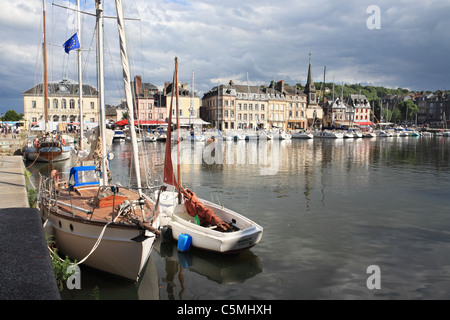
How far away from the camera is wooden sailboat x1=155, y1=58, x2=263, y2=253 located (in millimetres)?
12180

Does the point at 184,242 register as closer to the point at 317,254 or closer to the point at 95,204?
the point at 95,204

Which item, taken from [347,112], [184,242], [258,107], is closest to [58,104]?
[258,107]

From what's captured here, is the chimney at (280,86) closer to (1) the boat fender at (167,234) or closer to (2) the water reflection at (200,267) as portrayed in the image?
(1) the boat fender at (167,234)

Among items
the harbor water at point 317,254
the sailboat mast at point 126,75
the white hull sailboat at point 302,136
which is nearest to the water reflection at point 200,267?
the harbor water at point 317,254

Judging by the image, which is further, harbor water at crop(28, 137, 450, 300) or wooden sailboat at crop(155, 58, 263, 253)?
wooden sailboat at crop(155, 58, 263, 253)

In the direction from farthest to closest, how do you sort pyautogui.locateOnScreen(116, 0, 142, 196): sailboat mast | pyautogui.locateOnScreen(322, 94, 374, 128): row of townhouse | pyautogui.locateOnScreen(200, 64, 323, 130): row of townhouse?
pyautogui.locateOnScreen(322, 94, 374, 128): row of townhouse < pyautogui.locateOnScreen(200, 64, 323, 130): row of townhouse < pyautogui.locateOnScreen(116, 0, 142, 196): sailboat mast

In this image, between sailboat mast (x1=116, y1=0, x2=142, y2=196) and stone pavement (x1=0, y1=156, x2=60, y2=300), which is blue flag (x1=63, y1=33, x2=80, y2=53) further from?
stone pavement (x1=0, y1=156, x2=60, y2=300)

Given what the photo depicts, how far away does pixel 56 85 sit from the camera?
279ft

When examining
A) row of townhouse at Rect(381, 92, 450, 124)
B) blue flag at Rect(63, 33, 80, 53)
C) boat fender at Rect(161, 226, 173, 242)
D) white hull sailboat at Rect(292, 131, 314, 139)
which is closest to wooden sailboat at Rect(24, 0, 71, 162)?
blue flag at Rect(63, 33, 80, 53)

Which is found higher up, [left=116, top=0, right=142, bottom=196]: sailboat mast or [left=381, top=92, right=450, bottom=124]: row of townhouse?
[left=381, top=92, right=450, bottom=124]: row of townhouse

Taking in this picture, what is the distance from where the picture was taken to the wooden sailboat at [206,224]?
12.2 m
